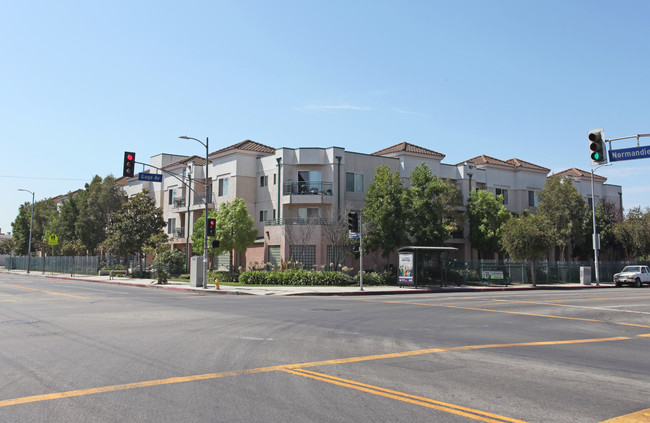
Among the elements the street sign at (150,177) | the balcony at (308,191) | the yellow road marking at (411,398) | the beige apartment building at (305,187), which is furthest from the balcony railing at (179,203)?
the yellow road marking at (411,398)

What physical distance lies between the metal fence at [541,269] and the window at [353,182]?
33.8ft

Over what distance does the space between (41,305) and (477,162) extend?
45858 millimetres

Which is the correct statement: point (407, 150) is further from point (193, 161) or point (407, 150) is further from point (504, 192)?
point (193, 161)

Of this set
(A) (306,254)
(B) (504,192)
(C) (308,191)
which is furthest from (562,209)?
(A) (306,254)

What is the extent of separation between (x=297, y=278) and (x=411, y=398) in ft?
95.0

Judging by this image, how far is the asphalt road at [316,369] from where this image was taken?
19.9 feet

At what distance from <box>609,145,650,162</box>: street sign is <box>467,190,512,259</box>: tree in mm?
29043

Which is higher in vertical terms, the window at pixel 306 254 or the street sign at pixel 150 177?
the street sign at pixel 150 177

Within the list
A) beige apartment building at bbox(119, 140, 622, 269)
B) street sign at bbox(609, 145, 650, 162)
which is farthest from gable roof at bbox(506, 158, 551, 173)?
street sign at bbox(609, 145, 650, 162)

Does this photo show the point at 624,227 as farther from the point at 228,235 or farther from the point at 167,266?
the point at 167,266

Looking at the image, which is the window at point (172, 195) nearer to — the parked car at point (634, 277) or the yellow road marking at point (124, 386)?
the parked car at point (634, 277)

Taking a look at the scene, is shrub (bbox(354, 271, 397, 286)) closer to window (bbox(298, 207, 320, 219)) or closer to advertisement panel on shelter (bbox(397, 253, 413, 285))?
advertisement panel on shelter (bbox(397, 253, 413, 285))

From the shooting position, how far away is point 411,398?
6605 mm

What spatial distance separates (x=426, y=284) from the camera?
36.0 meters
